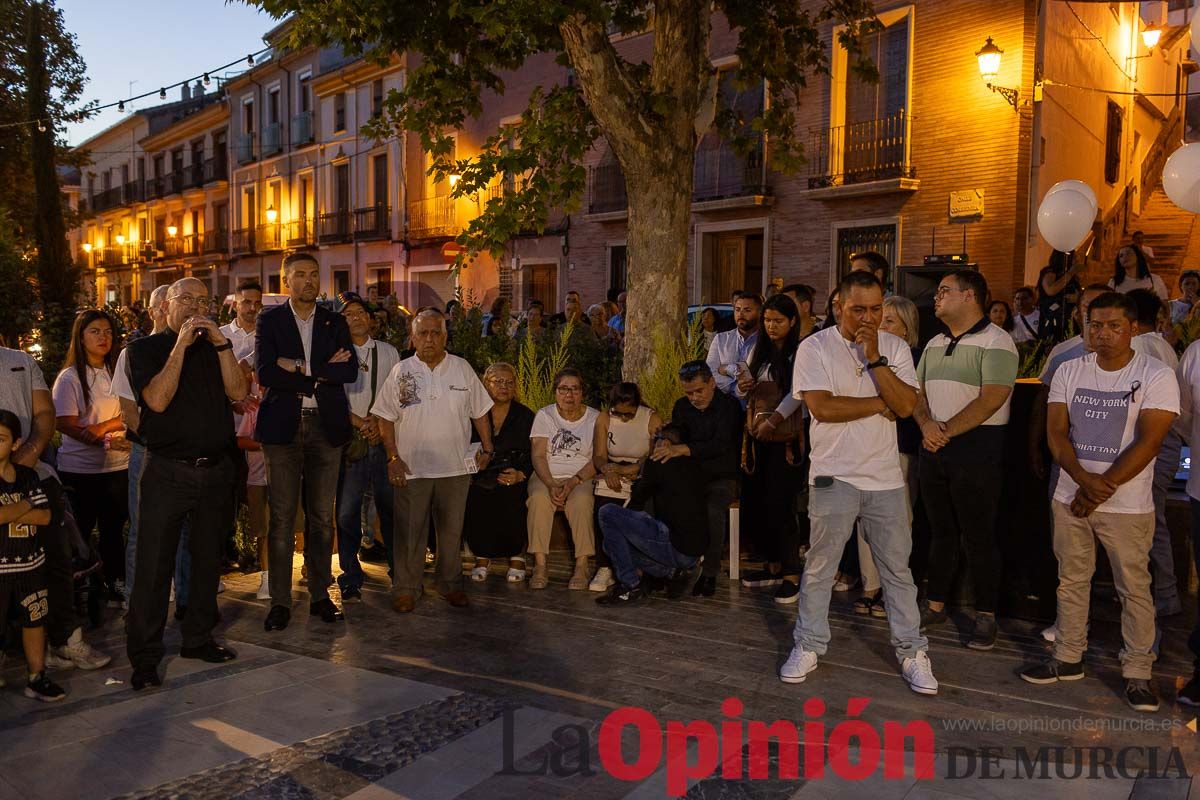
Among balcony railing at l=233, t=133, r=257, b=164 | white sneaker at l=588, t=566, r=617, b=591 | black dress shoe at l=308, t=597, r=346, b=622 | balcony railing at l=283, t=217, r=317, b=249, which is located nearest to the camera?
black dress shoe at l=308, t=597, r=346, b=622

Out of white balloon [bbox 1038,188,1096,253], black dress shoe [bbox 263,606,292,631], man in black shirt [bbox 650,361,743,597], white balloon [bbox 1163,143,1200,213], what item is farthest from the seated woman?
white balloon [bbox 1038,188,1096,253]

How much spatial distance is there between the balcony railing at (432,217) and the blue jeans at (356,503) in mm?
19179

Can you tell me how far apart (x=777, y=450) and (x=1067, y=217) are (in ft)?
17.9

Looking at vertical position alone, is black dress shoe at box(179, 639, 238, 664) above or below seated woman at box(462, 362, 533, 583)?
below

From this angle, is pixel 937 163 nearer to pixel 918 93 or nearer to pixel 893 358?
pixel 918 93

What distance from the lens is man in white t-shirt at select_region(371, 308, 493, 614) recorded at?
6.19 meters

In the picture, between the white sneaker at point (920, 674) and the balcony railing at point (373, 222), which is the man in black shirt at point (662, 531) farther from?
the balcony railing at point (373, 222)

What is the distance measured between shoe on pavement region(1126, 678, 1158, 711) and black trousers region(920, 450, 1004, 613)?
86 centimetres

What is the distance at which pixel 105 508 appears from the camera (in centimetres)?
625

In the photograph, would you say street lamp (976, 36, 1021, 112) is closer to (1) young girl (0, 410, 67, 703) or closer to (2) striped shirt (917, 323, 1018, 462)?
(2) striped shirt (917, 323, 1018, 462)

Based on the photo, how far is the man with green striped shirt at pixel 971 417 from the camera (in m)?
5.11

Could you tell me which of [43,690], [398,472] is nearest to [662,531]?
[398,472]

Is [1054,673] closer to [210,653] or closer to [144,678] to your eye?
[210,653]

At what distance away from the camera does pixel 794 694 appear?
4.64 m
